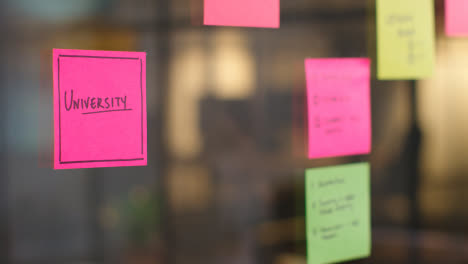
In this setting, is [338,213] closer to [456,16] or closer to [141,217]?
[141,217]

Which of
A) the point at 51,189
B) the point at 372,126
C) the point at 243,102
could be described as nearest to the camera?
the point at 51,189

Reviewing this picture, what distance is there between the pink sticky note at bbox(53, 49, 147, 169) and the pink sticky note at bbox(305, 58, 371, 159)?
11.5 inches

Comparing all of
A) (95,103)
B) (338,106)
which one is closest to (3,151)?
(95,103)

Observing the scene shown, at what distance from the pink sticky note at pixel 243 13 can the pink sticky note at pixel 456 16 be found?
1.24 ft

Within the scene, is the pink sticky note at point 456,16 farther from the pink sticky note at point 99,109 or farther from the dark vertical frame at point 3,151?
the dark vertical frame at point 3,151

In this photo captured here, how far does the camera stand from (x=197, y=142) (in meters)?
0.71

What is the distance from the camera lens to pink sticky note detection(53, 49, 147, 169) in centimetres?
60

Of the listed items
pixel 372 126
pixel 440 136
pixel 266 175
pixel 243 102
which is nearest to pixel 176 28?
pixel 243 102

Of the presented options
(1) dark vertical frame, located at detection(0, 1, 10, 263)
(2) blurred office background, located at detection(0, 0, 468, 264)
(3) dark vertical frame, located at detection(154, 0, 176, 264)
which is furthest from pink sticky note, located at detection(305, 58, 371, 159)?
(1) dark vertical frame, located at detection(0, 1, 10, 263)

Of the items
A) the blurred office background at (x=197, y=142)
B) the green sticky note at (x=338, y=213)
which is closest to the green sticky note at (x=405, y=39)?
the blurred office background at (x=197, y=142)

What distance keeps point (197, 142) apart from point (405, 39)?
17.3 inches

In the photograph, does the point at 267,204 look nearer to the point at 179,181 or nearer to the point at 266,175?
the point at 266,175

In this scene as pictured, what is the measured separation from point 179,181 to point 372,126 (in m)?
0.37

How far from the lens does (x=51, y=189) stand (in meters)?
0.61
